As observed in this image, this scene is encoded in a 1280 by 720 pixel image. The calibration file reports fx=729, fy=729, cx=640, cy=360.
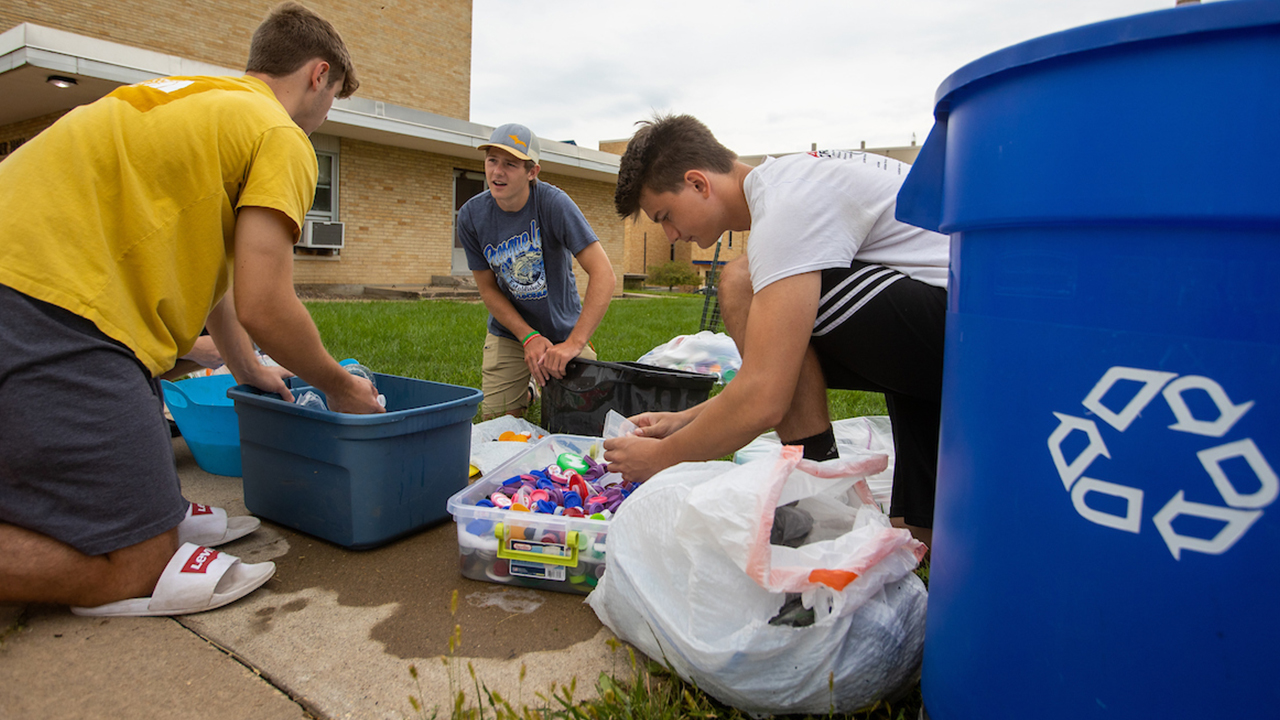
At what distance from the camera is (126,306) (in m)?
1.75

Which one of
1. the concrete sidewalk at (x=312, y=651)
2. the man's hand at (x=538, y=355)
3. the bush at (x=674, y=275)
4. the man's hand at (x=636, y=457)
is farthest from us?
the bush at (x=674, y=275)

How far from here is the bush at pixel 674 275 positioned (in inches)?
1072

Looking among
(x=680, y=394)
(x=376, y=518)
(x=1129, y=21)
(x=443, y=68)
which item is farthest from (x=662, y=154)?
(x=443, y=68)

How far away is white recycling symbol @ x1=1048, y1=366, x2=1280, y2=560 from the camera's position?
30.3 inches

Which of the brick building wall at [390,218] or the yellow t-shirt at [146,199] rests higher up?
the brick building wall at [390,218]

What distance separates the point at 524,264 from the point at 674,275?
23979 millimetres

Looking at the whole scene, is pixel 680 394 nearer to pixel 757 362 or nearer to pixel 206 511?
pixel 757 362

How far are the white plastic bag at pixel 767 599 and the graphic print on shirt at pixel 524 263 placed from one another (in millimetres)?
2350

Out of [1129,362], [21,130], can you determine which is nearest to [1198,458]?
[1129,362]

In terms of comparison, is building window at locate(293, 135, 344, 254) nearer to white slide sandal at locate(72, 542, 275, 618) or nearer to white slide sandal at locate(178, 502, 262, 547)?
white slide sandal at locate(178, 502, 262, 547)

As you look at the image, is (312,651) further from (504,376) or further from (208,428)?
(504,376)

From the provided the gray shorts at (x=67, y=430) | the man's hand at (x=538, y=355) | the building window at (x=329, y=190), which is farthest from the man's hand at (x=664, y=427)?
the building window at (x=329, y=190)

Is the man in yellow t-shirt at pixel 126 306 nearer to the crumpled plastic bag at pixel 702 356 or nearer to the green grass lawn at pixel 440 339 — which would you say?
the green grass lawn at pixel 440 339

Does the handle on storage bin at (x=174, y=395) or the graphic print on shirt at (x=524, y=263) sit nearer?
the handle on storage bin at (x=174, y=395)
